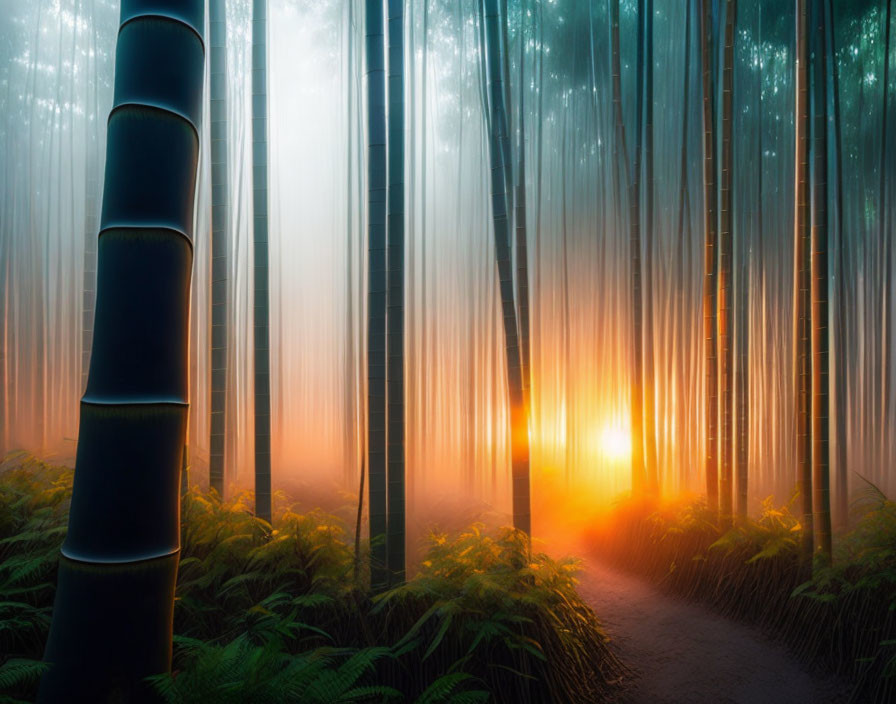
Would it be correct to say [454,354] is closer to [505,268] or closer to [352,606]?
[505,268]

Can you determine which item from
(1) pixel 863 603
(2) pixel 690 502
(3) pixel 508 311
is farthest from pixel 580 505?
(3) pixel 508 311

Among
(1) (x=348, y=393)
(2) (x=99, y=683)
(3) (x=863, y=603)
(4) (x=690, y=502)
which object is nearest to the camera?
(2) (x=99, y=683)

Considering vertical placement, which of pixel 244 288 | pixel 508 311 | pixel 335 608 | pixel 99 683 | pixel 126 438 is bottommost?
pixel 335 608

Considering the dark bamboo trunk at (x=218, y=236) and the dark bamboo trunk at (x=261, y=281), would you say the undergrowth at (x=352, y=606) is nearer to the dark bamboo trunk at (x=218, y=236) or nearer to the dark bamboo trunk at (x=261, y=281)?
the dark bamboo trunk at (x=261, y=281)

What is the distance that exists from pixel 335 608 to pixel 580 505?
4.79 meters

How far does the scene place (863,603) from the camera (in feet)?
10.7

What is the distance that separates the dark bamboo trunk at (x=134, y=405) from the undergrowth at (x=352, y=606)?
82 centimetres

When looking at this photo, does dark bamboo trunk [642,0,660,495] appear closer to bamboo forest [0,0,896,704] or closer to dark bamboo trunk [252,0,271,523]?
bamboo forest [0,0,896,704]

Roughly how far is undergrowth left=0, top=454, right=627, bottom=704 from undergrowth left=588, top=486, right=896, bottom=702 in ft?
4.13

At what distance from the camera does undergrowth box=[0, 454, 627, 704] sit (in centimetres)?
239

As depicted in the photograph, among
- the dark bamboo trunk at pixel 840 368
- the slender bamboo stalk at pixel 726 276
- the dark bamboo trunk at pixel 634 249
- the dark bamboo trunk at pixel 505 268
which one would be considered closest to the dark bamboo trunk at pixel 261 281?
the dark bamboo trunk at pixel 505 268

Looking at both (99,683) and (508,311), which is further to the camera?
(508,311)

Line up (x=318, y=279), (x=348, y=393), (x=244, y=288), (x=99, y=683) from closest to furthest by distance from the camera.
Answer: (x=99, y=683)
(x=348, y=393)
(x=244, y=288)
(x=318, y=279)

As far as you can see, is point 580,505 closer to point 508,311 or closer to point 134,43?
point 508,311
